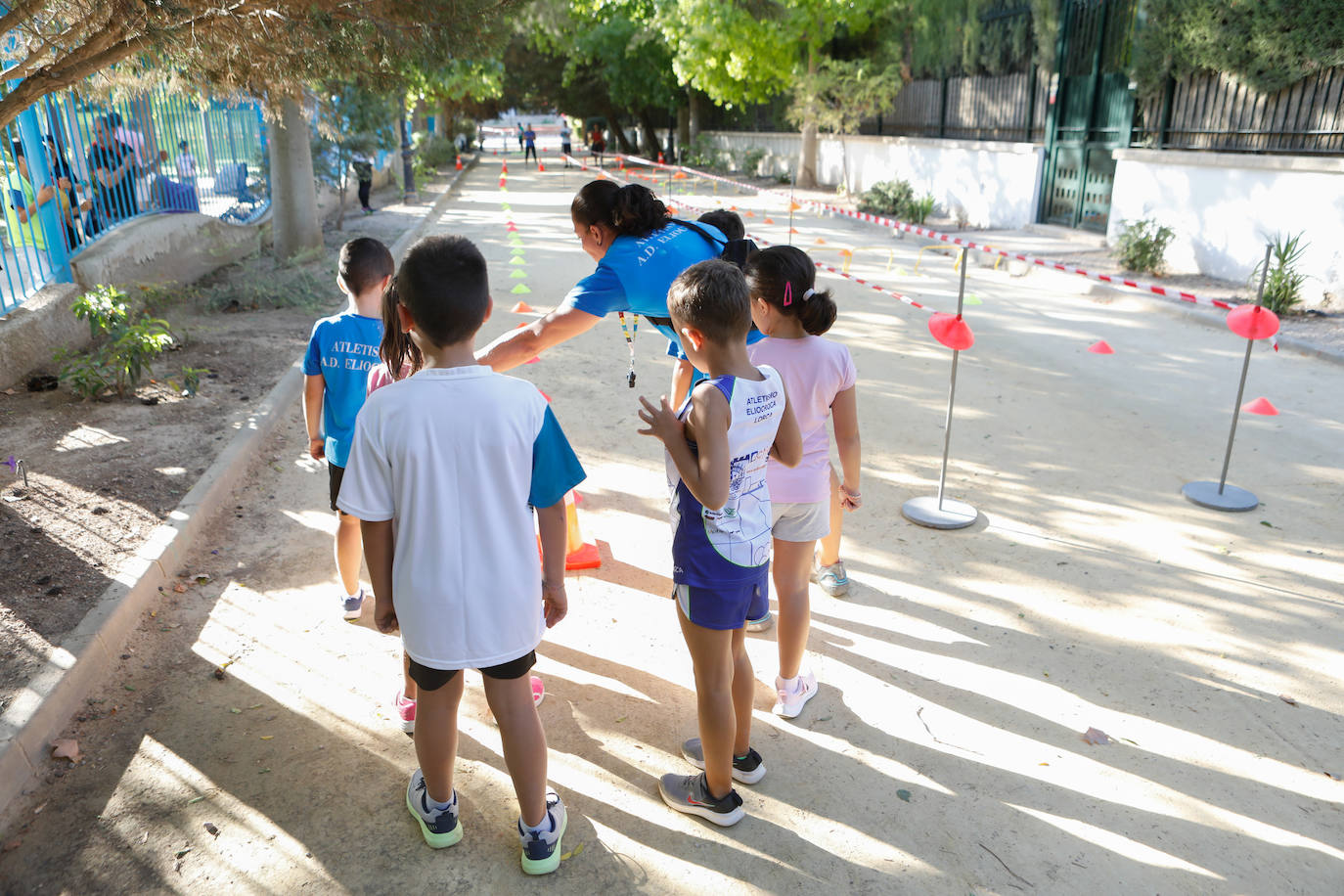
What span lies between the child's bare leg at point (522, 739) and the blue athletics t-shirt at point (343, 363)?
4.50 ft

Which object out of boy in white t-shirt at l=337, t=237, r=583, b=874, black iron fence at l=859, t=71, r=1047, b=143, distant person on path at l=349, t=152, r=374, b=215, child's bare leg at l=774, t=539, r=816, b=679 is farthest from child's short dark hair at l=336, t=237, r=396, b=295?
black iron fence at l=859, t=71, r=1047, b=143

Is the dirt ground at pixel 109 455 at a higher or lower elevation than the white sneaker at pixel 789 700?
higher

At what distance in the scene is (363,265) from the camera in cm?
330

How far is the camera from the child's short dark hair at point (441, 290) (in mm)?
2137

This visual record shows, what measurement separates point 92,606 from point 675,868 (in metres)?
2.61

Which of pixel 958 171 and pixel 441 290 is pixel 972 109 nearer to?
pixel 958 171

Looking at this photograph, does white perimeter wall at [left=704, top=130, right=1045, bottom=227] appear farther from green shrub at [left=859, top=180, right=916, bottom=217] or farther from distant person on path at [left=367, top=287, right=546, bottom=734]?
distant person on path at [left=367, top=287, right=546, bottom=734]

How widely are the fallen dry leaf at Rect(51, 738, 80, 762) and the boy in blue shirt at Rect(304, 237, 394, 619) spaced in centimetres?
116

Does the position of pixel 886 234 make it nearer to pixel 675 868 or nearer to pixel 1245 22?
pixel 1245 22

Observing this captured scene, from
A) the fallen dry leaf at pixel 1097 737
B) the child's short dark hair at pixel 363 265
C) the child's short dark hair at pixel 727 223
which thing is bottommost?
the fallen dry leaf at pixel 1097 737

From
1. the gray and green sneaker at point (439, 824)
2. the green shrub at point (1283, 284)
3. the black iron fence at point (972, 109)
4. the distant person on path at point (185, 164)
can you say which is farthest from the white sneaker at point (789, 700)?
the black iron fence at point (972, 109)

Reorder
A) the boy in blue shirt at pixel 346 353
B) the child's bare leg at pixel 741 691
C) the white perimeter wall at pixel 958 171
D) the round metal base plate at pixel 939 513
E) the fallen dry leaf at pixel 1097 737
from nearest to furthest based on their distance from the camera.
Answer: the child's bare leg at pixel 741 691 → the fallen dry leaf at pixel 1097 737 → the boy in blue shirt at pixel 346 353 → the round metal base plate at pixel 939 513 → the white perimeter wall at pixel 958 171

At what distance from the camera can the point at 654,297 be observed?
3242mm

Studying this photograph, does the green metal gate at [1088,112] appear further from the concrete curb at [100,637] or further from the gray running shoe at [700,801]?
the gray running shoe at [700,801]
